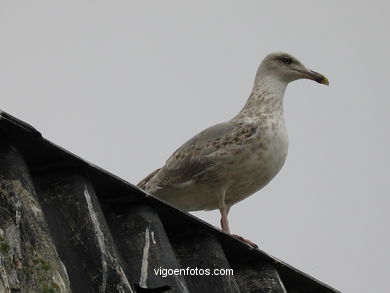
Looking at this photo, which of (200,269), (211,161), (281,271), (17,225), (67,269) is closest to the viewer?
(17,225)

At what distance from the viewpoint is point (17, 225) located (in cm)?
427

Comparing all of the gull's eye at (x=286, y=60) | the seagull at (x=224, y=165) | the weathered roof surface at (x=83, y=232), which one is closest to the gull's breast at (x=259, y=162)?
the seagull at (x=224, y=165)

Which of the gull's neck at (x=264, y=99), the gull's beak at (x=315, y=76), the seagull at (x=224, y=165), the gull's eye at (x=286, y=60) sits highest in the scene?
the gull's eye at (x=286, y=60)

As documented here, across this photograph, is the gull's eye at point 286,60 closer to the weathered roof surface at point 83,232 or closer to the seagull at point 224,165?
the seagull at point 224,165

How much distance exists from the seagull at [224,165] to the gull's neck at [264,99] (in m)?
0.04

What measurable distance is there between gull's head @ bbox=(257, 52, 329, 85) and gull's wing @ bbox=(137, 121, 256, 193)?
4.81 ft

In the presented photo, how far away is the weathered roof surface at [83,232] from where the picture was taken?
4.22m

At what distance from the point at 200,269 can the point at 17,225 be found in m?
1.77

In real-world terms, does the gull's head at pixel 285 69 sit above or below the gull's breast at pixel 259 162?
above

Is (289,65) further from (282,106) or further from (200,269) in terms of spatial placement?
(200,269)

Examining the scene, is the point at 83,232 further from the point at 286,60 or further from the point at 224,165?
the point at 286,60

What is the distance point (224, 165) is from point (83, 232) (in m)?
5.00

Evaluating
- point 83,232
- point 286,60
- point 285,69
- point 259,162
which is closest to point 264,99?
point 285,69

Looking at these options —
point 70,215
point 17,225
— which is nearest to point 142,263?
point 70,215
